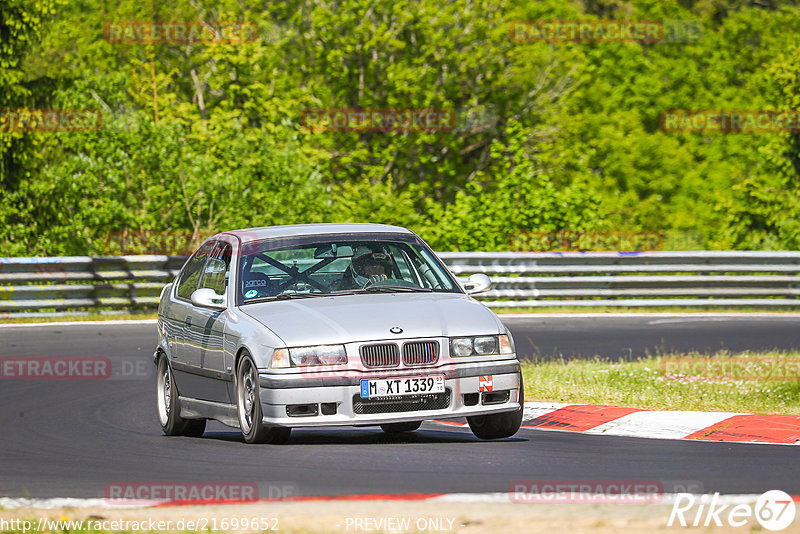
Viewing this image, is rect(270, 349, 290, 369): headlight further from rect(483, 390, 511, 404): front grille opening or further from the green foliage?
the green foliage

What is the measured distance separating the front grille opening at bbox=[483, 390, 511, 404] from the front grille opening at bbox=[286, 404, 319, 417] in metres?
1.11

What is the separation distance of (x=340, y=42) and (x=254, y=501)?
3543 cm

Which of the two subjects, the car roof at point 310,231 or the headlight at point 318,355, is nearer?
the headlight at point 318,355

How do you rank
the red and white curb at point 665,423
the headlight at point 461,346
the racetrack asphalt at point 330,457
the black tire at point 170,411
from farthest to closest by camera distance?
the black tire at point 170,411
the red and white curb at point 665,423
the headlight at point 461,346
the racetrack asphalt at point 330,457

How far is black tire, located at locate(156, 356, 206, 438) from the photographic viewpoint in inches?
402

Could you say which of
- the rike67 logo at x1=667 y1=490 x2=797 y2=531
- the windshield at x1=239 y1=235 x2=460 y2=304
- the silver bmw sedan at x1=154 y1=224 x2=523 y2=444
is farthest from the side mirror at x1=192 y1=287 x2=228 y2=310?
the rike67 logo at x1=667 y1=490 x2=797 y2=531

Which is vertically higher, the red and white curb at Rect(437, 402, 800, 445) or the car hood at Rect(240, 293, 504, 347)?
the car hood at Rect(240, 293, 504, 347)

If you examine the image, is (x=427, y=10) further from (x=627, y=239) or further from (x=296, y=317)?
(x=296, y=317)

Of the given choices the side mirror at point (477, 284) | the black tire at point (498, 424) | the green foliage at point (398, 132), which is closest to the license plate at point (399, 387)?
the black tire at point (498, 424)

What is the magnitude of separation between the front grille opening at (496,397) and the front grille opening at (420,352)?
451mm

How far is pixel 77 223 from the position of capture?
2611cm

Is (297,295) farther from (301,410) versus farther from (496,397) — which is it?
(496,397)

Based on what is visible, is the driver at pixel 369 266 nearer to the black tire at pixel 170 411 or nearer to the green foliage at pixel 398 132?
the black tire at pixel 170 411

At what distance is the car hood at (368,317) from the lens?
27.8 feet
